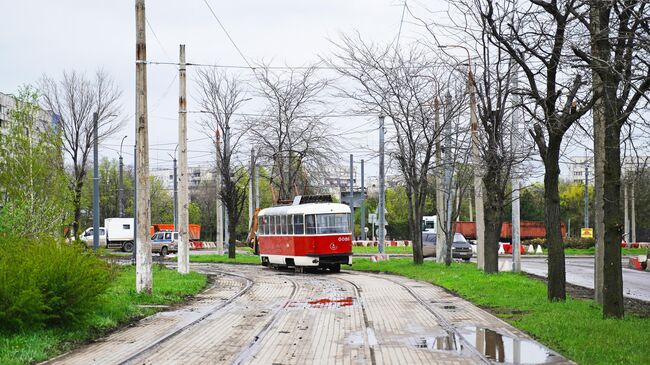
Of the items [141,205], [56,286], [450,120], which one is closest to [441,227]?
[450,120]

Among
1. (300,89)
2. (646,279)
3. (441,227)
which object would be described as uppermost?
(300,89)

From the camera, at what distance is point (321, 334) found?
13.2m

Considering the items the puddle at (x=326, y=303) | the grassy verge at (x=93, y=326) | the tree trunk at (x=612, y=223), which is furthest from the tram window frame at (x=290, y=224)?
the tree trunk at (x=612, y=223)

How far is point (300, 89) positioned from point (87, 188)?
3895 centimetres

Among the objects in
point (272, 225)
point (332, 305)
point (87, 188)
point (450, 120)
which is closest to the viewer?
point (332, 305)

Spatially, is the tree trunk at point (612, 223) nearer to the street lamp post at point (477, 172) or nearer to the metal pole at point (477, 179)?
the street lamp post at point (477, 172)

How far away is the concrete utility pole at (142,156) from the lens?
1942 cm

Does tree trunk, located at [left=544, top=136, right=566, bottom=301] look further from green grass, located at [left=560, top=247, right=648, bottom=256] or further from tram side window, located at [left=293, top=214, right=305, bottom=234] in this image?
green grass, located at [left=560, top=247, right=648, bottom=256]

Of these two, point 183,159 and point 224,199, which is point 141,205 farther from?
point 224,199

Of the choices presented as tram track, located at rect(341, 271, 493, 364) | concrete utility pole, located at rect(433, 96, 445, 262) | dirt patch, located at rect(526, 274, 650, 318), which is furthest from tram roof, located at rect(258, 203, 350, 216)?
dirt patch, located at rect(526, 274, 650, 318)

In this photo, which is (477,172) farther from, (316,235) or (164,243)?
(164,243)

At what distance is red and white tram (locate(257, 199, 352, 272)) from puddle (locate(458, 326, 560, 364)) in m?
19.8

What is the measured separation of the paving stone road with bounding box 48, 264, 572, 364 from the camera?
10758 millimetres

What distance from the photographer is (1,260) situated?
41.3 feet
